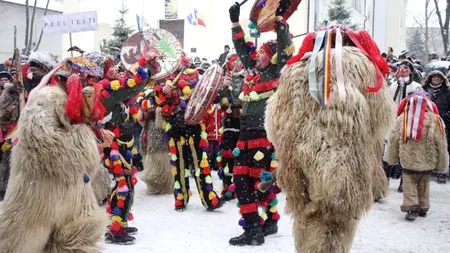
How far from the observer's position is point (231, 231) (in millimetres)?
6281

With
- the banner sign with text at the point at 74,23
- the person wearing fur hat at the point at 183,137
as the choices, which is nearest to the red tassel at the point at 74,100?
the banner sign with text at the point at 74,23

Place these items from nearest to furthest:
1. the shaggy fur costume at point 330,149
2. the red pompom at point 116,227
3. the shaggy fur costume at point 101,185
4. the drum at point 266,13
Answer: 1. the shaggy fur costume at point 330,149
2. the drum at point 266,13
3. the red pompom at point 116,227
4. the shaggy fur costume at point 101,185

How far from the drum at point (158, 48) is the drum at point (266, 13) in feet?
5.20

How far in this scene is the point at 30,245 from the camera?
149 inches

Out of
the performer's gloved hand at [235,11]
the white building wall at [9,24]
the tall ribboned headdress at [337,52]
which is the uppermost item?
the white building wall at [9,24]

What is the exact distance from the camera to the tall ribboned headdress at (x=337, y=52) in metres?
3.23

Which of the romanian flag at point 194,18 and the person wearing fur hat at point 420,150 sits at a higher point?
the romanian flag at point 194,18

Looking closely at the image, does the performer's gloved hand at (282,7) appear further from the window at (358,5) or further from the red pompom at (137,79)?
the window at (358,5)

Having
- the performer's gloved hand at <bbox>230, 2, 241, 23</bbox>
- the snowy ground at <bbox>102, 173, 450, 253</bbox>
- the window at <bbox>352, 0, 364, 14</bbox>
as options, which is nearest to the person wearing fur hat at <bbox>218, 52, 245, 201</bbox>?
the snowy ground at <bbox>102, 173, 450, 253</bbox>

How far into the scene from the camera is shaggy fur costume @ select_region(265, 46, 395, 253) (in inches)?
126

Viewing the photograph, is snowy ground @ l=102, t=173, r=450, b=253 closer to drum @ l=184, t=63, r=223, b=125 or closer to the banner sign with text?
drum @ l=184, t=63, r=223, b=125

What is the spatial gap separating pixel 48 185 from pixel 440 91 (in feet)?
26.4

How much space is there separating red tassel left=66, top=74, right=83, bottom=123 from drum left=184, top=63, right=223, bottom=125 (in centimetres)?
A: 276

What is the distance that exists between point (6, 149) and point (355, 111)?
6192 mm
